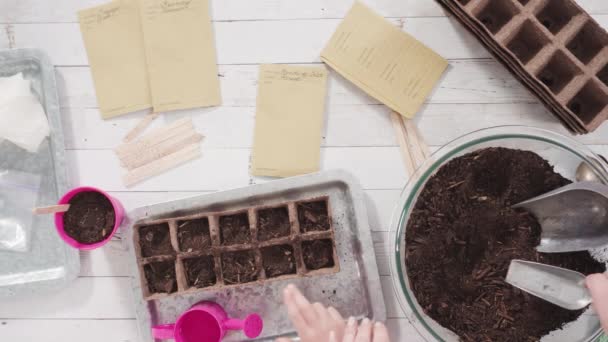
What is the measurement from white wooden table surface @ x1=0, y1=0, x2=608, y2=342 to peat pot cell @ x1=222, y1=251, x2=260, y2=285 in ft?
0.61

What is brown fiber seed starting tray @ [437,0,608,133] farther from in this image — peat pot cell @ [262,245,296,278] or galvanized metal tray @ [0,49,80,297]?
galvanized metal tray @ [0,49,80,297]

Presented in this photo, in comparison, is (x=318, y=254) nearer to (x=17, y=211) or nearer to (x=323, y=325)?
(x=323, y=325)

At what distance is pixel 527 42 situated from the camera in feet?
3.17

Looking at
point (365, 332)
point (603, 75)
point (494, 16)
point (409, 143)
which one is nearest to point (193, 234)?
point (365, 332)

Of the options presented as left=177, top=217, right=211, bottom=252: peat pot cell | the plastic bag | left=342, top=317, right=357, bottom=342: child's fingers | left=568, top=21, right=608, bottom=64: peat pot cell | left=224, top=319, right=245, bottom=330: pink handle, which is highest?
left=568, top=21, right=608, bottom=64: peat pot cell

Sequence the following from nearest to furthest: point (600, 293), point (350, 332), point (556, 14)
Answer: point (600, 293), point (350, 332), point (556, 14)

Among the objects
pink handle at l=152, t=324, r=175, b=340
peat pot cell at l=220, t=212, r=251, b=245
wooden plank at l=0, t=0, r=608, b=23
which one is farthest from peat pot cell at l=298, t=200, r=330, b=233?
wooden plank at l=0, t=0, r=608, b=23

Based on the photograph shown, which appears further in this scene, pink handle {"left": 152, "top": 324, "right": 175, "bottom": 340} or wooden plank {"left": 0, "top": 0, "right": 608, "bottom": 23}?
wooden plank {"left": 0, "top": 0, "right": 608, "bottom": 23}

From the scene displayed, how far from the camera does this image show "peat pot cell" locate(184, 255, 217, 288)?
0.94 metres

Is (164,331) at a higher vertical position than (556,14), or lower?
lower

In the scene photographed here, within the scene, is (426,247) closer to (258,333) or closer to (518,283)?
(518,283)

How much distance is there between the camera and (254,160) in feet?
3.44

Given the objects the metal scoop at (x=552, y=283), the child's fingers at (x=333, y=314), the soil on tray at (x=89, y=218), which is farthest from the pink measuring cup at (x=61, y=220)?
the metal scoop at (x=552, y=283)

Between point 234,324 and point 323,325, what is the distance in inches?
7.3
